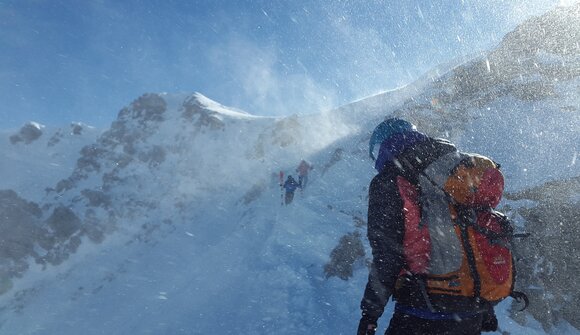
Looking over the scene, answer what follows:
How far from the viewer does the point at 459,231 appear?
2.51m

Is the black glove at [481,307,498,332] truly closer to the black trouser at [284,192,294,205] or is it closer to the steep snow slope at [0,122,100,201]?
the black trouser at [284,192,294,205]

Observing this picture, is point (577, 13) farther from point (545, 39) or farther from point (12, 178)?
point (12, 178)

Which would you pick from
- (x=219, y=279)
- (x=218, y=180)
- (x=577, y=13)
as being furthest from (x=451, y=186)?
(x=577, y=13)

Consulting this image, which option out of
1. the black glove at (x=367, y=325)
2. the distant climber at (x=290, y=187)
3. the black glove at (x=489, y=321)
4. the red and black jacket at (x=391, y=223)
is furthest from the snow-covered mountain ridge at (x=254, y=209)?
the black glove at (x=367, y=325)

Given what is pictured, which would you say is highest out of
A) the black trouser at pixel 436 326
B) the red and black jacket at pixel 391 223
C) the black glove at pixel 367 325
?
the red and black jacket at pixel 391 223

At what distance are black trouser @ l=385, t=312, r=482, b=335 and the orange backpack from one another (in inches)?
7.7

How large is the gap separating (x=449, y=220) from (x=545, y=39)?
4322 centimetres

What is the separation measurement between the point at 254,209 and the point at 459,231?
25718mm

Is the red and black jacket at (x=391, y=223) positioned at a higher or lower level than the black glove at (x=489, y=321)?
higher

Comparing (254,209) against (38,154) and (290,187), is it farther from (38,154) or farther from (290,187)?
(38,154)

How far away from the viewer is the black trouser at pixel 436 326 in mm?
2494

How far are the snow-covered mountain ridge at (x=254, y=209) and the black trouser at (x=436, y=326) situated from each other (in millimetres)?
659

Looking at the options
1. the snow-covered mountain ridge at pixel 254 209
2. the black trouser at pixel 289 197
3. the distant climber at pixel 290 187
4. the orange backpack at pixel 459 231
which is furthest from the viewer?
the black trouser at pixel 289 197

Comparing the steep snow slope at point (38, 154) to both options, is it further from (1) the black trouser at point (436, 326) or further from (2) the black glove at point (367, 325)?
(1) the black trouser at point (436, 326)
